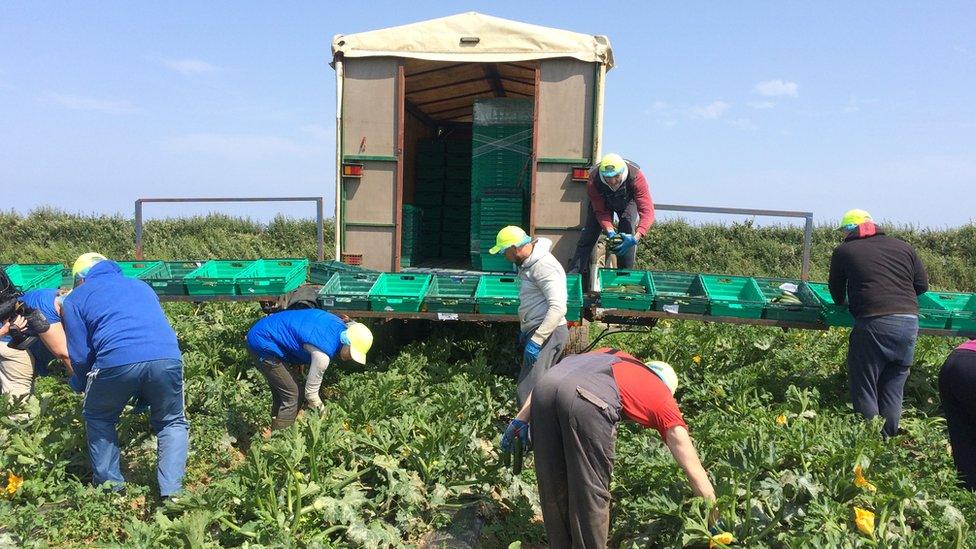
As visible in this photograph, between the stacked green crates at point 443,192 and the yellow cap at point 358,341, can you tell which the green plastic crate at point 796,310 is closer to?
the yellow cap at point 358,341

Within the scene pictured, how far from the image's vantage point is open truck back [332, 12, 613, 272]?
748 cm

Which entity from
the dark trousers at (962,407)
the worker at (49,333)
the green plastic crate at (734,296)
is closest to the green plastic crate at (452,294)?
the green plastic crate at (734,296)

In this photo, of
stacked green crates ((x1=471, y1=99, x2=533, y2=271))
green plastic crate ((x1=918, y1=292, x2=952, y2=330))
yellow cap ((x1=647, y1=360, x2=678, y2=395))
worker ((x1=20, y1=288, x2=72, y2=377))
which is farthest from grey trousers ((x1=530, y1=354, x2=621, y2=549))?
stacked green crates ((x1=471, y1=99, x2=533, y2=271))

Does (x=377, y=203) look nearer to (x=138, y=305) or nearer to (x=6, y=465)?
(x=138, y=305)

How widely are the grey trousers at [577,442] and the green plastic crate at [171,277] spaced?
4.60m

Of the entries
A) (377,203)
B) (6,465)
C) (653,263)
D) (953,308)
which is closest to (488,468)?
(6,465)

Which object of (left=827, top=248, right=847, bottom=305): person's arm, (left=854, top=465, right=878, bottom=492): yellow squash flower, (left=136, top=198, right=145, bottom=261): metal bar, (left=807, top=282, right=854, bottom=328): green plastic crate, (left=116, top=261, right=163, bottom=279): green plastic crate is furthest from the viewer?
(left=136, top=198, right=145, bottom=261): metal bar

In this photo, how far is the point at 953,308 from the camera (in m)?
6.70

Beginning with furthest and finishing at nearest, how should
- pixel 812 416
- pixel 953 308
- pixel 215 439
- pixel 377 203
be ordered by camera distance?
pixel 377 203 → pixel 953 308 → pixel 812 416 → pixel 215 439

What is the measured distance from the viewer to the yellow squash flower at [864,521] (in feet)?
11.7

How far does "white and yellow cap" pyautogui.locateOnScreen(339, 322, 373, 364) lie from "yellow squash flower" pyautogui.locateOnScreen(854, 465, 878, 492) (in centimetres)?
344

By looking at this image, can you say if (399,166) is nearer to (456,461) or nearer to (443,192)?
(443,192)

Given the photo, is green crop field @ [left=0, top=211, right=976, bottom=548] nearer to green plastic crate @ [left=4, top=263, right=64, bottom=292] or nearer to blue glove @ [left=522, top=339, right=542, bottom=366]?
blue glove @ [left=522, top=339, right=542, bottom=366]

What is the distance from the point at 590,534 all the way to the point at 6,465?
4.00 metres
